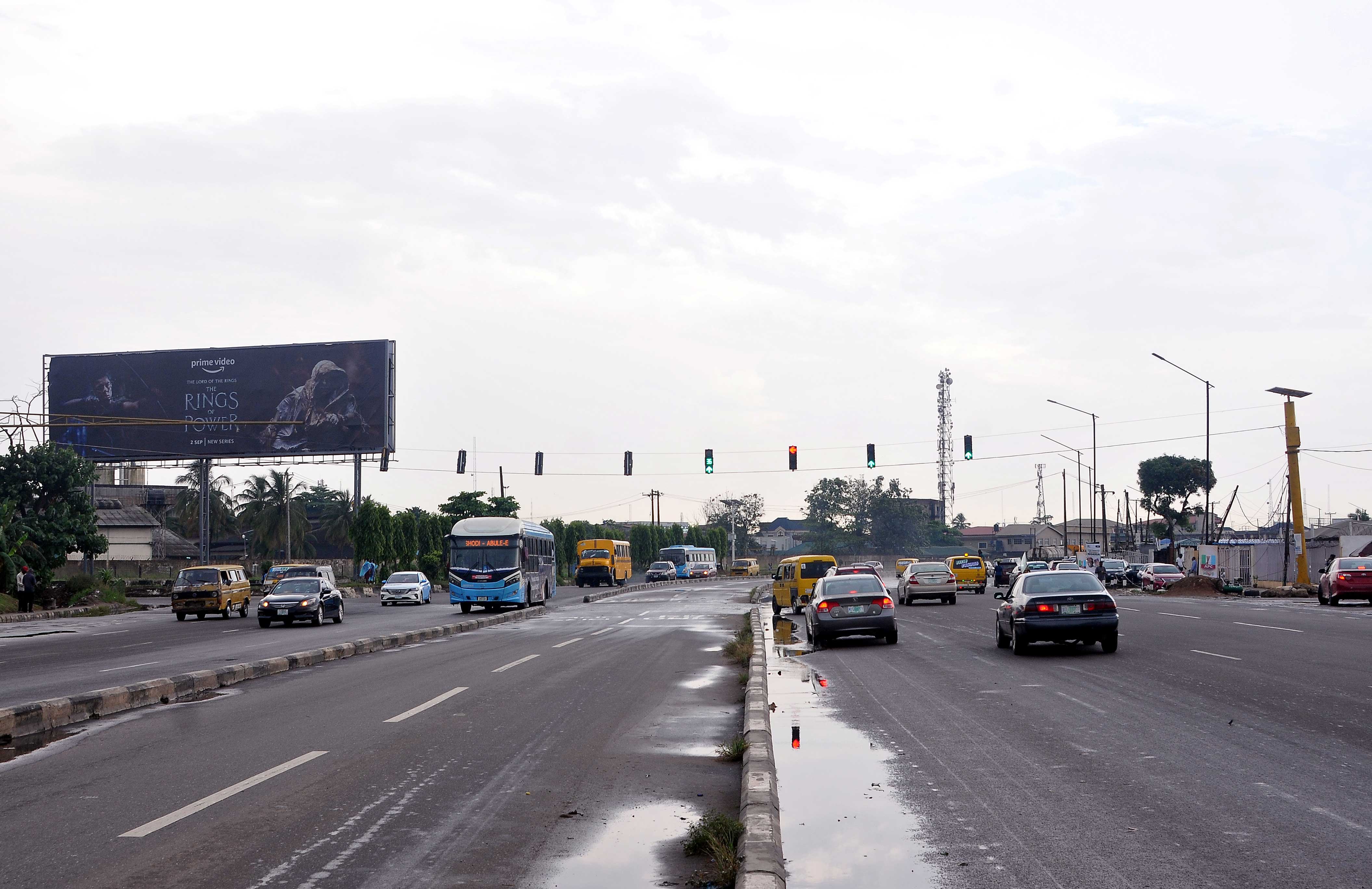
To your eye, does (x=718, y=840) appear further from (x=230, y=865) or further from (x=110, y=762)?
(x=110, y=762)

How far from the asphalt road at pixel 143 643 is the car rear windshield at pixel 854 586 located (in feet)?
35.3

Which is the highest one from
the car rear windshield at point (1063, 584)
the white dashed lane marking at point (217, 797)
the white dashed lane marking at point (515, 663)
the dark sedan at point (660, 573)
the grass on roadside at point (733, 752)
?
the car rear windshield at point (1063, 584)

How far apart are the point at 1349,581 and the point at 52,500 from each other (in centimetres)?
5028

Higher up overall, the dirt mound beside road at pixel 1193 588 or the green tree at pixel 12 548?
the green tree at pixel 12 548

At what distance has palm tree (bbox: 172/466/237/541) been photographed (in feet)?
328

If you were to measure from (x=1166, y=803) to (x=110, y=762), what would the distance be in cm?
851

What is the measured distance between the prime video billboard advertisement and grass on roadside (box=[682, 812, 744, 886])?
59.3 m

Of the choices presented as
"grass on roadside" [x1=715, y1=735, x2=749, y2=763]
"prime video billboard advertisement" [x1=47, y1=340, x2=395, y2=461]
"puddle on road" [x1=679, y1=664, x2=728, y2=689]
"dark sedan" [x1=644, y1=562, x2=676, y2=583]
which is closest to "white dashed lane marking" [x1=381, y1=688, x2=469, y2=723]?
"puddle on road" [x1=679, y1=664, x2=728, y2=689]

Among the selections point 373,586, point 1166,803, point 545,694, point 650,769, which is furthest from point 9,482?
point 1166,803

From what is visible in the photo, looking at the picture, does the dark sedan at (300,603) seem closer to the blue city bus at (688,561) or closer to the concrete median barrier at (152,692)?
the concrete median barrier at (152,692)

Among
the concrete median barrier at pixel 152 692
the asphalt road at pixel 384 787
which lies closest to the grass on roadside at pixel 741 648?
the asphalt road at pixel 384 787

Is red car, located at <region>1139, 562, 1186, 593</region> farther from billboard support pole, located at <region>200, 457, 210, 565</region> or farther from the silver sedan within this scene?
billboard support pole, located at <region>200, 457, 210, 565</region>

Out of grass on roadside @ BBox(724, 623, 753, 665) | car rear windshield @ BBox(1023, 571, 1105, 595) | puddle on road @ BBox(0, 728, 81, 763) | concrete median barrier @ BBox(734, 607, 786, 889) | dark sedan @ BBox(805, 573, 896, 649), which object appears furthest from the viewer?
dark sedan @ BBox(805, 573, 896, 649)

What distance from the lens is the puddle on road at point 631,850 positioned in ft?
21.1
